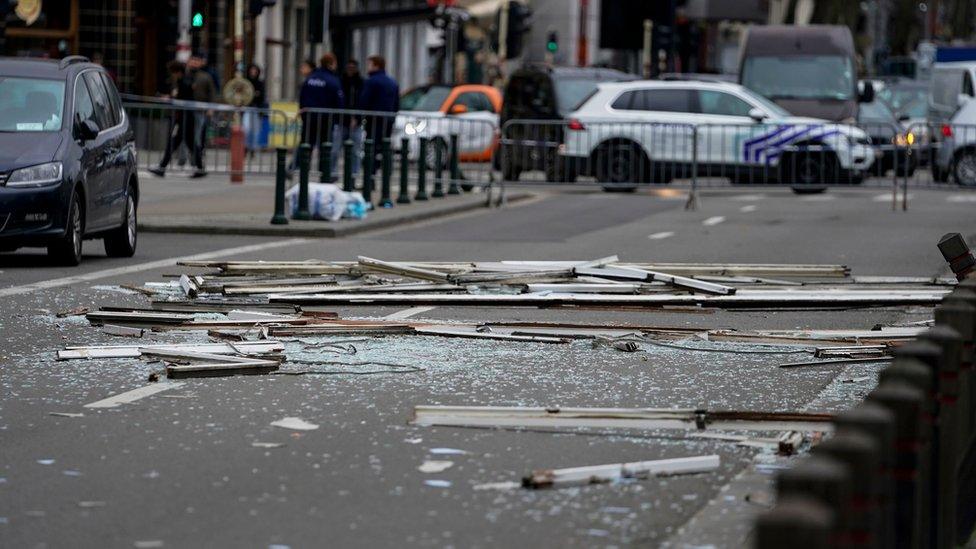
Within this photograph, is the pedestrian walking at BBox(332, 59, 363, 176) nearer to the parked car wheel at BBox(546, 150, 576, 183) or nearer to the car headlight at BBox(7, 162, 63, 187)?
the parked car wheel at BBox(546, 150, 576, 183)

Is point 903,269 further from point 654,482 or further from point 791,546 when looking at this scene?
point 791,546

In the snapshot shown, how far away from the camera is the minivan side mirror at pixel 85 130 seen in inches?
596

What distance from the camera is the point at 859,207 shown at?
26188 mm

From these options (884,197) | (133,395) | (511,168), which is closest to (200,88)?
(511,168)

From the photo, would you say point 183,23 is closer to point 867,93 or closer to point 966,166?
point 867,93

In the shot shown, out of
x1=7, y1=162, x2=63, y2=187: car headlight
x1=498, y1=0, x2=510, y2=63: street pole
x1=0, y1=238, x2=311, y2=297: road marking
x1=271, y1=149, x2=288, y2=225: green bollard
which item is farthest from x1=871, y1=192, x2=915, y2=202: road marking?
x1=7, y1=162, x2=63, y2=187: car headlight

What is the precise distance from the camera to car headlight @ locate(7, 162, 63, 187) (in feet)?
47.7

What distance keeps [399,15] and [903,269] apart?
25330mm

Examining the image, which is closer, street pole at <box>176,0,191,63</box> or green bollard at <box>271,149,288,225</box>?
green bollard at <box>271,149,288,225</box>

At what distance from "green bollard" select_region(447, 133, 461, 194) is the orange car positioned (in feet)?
4.17

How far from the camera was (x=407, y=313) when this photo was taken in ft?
39.6

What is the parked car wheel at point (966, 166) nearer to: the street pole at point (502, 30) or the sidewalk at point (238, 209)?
the sidewalk at point (238, 209)

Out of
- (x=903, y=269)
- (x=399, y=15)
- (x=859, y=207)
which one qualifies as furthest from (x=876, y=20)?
(x=903, y=269)

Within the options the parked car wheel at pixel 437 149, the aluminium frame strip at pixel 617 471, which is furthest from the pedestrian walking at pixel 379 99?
the aluminium frame strip at pixel 617 471
